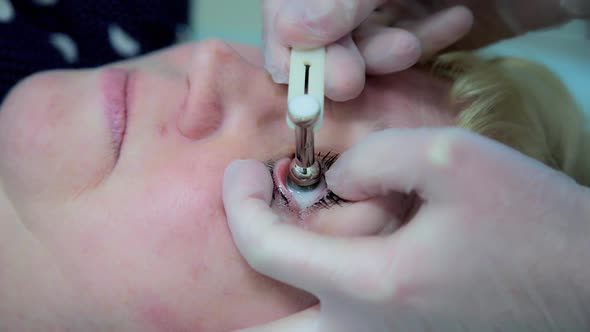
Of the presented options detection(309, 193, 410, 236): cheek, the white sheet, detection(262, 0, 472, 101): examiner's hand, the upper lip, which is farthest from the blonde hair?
the upper lip

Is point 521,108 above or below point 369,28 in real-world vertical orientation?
below

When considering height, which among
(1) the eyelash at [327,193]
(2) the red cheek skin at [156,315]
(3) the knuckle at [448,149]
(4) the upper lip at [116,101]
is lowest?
(2) the red cheek skin at [156,315]

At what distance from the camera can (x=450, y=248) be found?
0.69m

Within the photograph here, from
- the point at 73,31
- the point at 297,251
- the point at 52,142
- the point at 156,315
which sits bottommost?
the point at 156,315

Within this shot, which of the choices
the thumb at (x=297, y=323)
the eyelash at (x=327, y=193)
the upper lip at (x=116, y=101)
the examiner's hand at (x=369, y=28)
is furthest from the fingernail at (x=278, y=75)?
the thumb at (x=297, y=323)

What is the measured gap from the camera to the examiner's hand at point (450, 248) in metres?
0.69

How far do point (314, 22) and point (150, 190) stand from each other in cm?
35

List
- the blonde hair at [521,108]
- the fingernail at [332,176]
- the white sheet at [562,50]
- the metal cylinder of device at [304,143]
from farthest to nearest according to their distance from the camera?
the white sheet at [562,50] < the blonde hair at [521,108] < the fingernail at [332,176] < the metal cylinder of device at [304,143]

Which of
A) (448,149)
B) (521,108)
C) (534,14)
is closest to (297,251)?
(448,149)

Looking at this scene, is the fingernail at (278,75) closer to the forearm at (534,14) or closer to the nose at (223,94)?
the nose at (223,94)

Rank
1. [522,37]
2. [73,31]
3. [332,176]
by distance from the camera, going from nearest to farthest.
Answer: [332,176] < [73,31] < [522,37]

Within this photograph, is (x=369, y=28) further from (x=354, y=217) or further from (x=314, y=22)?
(x=354, y=217)

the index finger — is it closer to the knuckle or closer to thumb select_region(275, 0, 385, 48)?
the knuckle

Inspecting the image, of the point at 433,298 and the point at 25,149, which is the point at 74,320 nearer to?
the point at 25,149
